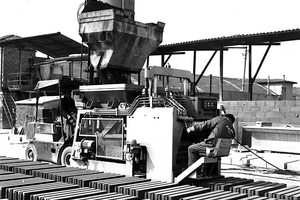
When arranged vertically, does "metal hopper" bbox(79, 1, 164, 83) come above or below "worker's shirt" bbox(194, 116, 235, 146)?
above

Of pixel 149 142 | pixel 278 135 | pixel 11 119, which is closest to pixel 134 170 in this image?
pixel 149 142

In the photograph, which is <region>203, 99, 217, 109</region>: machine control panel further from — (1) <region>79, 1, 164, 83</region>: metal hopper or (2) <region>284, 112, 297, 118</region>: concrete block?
(2) <region>284, 112, 297, 118</region>: concrete block

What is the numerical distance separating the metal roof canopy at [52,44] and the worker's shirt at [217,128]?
2211 centimetres

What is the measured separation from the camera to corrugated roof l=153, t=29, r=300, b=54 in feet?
66.8

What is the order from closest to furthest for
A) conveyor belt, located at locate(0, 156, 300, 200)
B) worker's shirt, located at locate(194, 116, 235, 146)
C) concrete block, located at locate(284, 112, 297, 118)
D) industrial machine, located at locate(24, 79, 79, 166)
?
conveyor belt, located at locate(0, 156, 300, 200) < worker's shirt, located at locate(194, 116, 235, 146) < industrial machine, located at locate(24, 79, 79, 166) < concrete block, located at locate(284, 112, 297, 118)

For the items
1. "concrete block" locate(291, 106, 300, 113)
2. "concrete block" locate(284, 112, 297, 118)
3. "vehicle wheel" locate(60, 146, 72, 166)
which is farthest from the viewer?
"concrete block" locate(284, 112, 297, 118)

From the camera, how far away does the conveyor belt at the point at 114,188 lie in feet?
21.1

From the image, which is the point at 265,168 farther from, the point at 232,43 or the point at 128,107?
the point at 232,43

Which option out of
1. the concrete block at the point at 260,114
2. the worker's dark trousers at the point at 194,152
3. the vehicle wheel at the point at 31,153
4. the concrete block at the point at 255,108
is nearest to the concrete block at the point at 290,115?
the concrete block at the point at 260,114

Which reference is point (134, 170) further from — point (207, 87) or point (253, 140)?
point (207, 87)

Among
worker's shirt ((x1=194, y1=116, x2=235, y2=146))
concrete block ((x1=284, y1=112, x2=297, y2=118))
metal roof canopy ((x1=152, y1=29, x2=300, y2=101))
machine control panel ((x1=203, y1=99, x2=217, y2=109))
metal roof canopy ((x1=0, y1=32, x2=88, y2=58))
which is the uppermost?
metal roof canopy ((x1=0, y1=32, x2=88, y2=58))

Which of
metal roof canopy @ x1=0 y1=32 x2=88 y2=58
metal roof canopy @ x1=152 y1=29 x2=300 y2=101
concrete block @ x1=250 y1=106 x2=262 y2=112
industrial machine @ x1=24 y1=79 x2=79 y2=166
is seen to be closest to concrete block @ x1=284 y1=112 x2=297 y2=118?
concrete block @ x1=250 y1=106 x2=262 y2=112

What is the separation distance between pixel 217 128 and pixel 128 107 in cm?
237

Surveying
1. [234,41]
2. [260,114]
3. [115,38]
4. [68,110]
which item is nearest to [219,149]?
[115,38]
